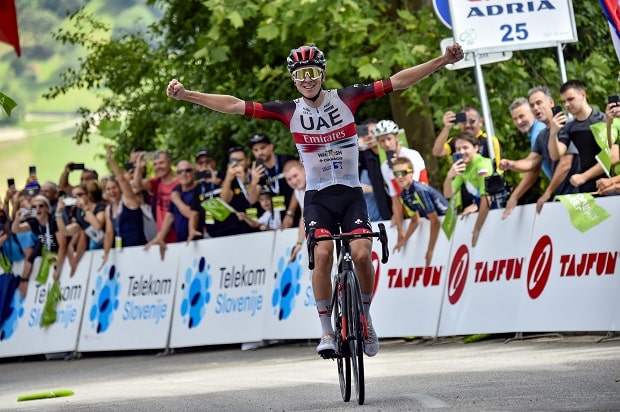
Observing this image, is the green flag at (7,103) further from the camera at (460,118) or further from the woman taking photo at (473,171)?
the camera at (460,118)

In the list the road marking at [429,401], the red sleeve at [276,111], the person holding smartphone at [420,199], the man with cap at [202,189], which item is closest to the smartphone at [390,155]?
the person holding smartphone at [420,199]

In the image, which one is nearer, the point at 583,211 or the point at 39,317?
the point at 583,211

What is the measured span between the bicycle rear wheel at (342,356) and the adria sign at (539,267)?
429 centimetres

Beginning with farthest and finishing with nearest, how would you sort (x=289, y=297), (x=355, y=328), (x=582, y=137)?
1. (x=289, y=297)
2. (x=582, y=137)
3. (x=355, y=328)

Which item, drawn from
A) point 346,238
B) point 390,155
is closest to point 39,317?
point 390,155

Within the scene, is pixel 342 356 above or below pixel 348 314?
below

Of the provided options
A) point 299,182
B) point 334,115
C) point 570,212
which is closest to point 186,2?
point 299,182

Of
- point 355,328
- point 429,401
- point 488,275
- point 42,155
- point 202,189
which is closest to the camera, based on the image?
point 429,401

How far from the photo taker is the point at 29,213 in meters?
23.2

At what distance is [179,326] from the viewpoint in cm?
2038

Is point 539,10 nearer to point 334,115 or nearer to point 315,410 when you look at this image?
point 334,115

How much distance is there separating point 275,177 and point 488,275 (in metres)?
3.76

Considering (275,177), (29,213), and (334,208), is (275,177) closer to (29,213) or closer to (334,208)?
(29,213)

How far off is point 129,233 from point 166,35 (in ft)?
24.2
